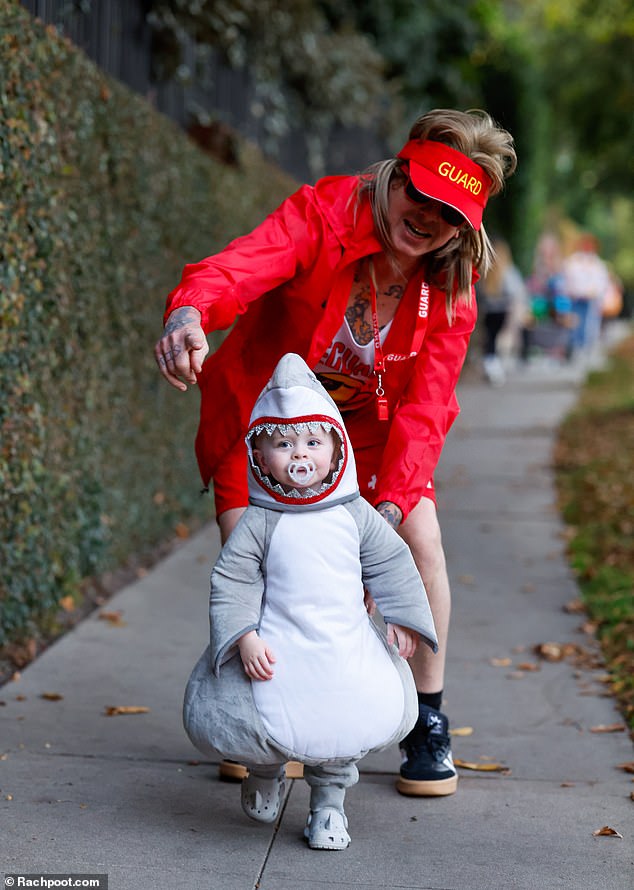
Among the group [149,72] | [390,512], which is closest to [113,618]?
[390,512]

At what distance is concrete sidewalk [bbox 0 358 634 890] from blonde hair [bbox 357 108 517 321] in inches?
57.2

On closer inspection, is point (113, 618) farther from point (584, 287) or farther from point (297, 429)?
point (584, 287)

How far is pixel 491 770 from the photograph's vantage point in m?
3.86

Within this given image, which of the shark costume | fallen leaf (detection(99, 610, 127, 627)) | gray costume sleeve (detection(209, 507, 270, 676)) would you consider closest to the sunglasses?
the shark costume

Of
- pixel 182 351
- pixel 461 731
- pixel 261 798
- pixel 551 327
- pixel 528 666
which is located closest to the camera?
pixel 182 351

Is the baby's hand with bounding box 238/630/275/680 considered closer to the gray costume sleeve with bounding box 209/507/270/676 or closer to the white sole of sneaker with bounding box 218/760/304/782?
the gray costume sleeve with bounding box 209/507/270/676

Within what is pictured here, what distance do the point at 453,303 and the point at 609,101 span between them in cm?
1469

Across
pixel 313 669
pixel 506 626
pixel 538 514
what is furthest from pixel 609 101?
pixel 313 669

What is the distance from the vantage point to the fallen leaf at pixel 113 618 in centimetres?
529

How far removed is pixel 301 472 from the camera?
117 inches

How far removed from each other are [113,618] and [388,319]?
233cm

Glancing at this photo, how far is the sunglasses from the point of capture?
10.9 ft

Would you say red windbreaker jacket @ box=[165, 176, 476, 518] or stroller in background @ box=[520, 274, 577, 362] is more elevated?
→ stroller in background @ box=[520, 274, 577, 362]

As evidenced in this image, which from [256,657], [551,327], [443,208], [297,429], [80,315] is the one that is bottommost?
[256,657]
